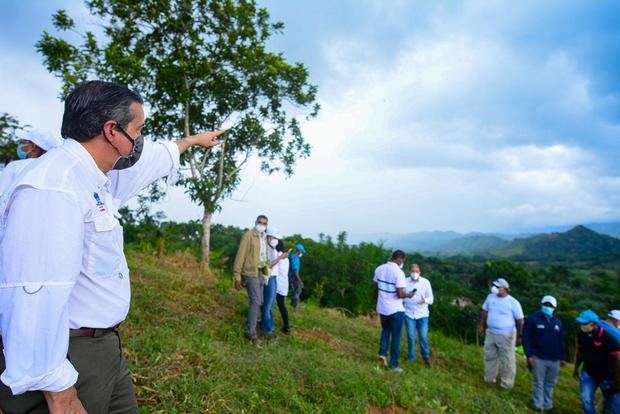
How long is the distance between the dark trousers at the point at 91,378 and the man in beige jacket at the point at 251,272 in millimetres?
4203

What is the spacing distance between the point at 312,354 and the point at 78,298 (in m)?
4.51

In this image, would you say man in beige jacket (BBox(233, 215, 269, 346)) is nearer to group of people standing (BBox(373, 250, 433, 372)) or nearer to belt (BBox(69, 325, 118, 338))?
group of people standing (BBox(373, 250, 433, 372))

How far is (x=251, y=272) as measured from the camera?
5.75m

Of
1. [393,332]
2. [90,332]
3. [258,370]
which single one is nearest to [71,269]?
[90,332]

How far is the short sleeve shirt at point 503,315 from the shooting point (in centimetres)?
657

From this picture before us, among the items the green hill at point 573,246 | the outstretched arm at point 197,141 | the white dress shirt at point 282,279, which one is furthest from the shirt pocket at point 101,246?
the green hill at point 573,246

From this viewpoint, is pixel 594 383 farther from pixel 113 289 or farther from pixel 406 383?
pixel 113 289

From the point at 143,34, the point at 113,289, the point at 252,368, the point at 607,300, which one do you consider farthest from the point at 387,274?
the point at 607,300

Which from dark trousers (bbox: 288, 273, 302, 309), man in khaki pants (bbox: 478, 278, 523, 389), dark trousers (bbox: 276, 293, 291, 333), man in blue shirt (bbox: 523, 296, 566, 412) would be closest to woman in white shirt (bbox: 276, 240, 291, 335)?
dark trousers (bbox: 276, 293, 291, 333)

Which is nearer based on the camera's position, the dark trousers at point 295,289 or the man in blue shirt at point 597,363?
the man in blue shirt at point 597,363

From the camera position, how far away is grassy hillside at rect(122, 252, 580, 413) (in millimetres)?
3508

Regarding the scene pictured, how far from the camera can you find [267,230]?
6633mm

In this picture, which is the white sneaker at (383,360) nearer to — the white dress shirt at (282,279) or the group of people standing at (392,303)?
the group of people standing at (392,303)

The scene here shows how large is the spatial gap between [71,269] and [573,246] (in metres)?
121
